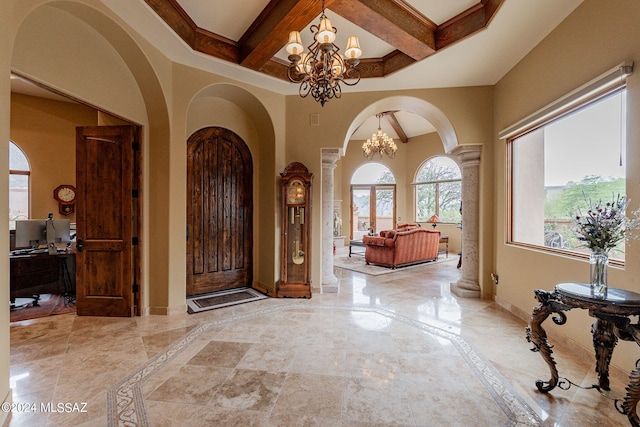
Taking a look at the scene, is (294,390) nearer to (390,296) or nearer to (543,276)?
(390,296)

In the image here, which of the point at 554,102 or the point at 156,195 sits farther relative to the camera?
the point at 156,195

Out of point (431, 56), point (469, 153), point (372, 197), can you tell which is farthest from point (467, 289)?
point (372, 197)

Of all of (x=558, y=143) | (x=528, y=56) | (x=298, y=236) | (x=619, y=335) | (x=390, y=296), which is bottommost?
(x=390, y=296)

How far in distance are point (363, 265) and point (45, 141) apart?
7.38m

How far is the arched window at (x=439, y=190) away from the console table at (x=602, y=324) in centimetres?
731

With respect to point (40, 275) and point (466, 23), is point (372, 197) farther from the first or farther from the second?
point (40, 275)

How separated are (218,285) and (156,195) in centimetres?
179

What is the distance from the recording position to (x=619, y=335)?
177cm

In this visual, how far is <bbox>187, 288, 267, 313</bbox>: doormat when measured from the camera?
388cm

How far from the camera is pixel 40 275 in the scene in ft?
13.9

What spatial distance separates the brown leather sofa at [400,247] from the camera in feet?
21.1

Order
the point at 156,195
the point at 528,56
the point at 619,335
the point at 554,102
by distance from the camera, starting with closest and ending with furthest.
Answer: the point at 619,335
the point at 554,102
the point at 528,56
the point at 156,195

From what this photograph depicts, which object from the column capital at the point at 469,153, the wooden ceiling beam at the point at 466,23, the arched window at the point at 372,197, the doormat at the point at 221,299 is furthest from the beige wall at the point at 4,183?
the arched window at the point at 372,197

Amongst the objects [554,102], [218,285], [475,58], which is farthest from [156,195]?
[554,102]
